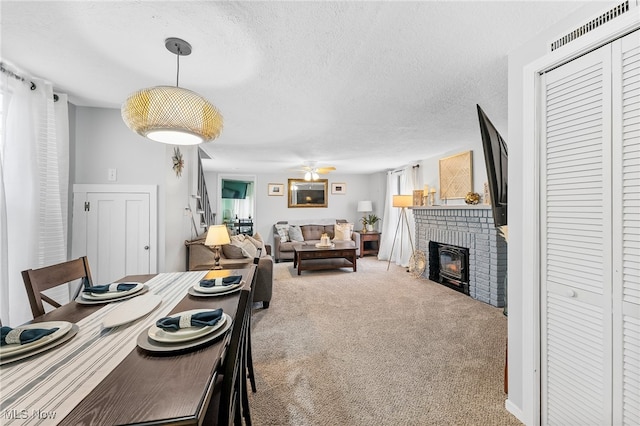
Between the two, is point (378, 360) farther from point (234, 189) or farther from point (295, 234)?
point (234, 189)

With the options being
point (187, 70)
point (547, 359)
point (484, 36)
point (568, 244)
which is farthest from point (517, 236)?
point (187, 70)

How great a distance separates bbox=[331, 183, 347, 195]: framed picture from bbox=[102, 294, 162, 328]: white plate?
6119 mm

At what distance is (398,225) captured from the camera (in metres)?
5.73

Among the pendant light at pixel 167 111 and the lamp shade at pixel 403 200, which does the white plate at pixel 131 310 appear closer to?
the pendant light at pixel 167 111

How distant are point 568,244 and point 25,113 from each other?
3592mm

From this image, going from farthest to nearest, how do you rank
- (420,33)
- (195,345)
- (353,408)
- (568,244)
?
(353,408) → (420,33) → (568,244) → (195,345)

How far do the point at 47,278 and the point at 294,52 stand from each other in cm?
192

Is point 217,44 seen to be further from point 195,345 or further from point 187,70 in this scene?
point 195,345

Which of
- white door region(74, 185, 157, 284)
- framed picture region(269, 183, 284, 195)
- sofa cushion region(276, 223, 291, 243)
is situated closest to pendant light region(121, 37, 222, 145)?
white door region(74, 185, 157, 284)

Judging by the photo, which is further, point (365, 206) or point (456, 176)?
point (365, 206)

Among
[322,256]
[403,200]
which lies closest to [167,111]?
[322,256]

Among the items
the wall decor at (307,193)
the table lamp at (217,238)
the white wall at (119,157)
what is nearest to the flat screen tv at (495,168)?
the table lamp at (217,238)

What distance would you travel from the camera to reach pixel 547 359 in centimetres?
139

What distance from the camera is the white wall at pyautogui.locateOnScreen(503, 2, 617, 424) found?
143 centimetres
